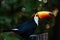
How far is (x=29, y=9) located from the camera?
800 millimetres

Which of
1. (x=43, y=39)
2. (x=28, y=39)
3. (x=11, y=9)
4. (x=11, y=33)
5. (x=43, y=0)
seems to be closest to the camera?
(x=11, y=9)

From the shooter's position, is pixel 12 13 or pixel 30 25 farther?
pixel 30 25

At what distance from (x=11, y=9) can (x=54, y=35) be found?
123cm

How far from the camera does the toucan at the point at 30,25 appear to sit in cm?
106

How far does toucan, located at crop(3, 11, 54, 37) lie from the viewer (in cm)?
106

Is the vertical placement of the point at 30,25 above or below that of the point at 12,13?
below

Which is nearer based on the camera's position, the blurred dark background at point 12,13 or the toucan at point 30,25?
the blurred dark background at point 12,13

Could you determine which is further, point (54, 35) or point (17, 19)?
point (54, 35)

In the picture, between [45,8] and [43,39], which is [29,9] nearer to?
[45,8]

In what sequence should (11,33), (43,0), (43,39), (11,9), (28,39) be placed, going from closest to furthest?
(11,9) < (11,33) < (43,0) < (28,39) < (43,39)

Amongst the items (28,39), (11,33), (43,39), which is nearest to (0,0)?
(11,33)

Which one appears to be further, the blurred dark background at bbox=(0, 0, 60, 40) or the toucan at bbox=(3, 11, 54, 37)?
the toucan at bbox=(3, 11, 54, 37)

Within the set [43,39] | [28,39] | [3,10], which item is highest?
[3,10]

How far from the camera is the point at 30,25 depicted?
4.39ft
